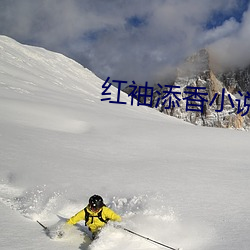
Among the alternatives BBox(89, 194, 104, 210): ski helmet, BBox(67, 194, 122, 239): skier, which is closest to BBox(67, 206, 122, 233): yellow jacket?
BBox(67, 194, 122, 239): skier

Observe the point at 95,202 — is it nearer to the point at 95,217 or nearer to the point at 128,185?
the point at 95,217

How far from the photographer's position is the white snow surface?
5.02 meters

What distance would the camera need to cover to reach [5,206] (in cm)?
600

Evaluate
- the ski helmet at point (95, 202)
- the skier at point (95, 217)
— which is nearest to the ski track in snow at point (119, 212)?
the skier at point (95, 217)

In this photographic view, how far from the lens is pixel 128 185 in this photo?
733 cm

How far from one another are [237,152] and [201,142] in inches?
72.8

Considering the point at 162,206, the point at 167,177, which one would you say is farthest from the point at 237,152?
the point at 162,206

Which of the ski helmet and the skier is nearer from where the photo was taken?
the ski helmet

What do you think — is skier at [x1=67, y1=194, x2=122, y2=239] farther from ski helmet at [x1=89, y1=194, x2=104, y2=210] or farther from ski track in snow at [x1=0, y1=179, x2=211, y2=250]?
ski track in snow at [x1=0, y1=179, x2=211, y2=250]

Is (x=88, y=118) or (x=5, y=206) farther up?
(x=88, y=118)

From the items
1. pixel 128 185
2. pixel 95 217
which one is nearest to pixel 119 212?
pixel 95 217

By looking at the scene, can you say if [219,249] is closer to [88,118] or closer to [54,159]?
[54,159]

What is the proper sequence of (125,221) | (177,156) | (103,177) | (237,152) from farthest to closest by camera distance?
1. (237,152)
2. (177,156)
3. (103,177)
4. (125,221)

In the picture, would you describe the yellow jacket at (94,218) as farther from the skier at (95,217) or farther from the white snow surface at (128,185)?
the white snow surface at (128,185)
